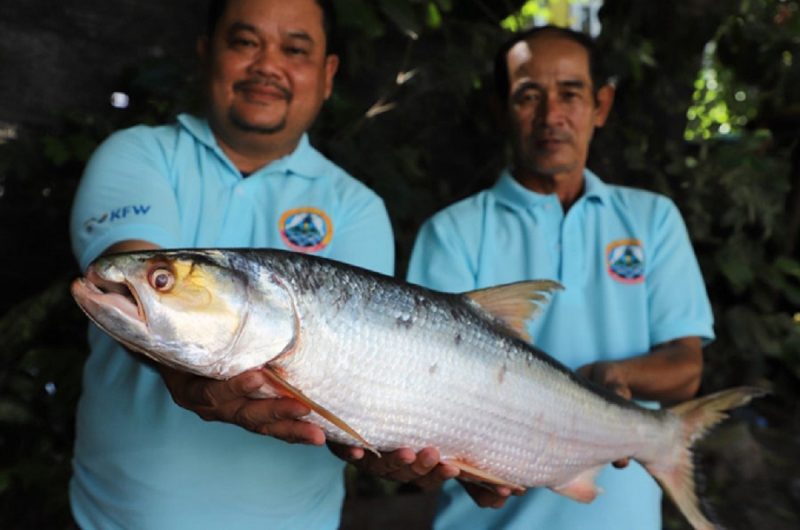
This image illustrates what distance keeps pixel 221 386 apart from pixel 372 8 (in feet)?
10.4

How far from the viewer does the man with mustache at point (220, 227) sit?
2230 millimetres

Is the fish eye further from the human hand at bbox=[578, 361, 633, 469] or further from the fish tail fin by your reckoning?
the fish tail fin

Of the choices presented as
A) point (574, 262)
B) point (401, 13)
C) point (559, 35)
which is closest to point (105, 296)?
point (574, 262)

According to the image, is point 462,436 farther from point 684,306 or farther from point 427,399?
point 684,306

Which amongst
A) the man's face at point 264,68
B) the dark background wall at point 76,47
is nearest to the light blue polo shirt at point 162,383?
the man's face at point 264,68

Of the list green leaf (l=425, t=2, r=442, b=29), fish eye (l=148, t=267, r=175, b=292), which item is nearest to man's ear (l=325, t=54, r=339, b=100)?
fish eye (l=148, t=267, r=175, b=292)

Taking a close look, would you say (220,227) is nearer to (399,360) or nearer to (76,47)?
(399,360)

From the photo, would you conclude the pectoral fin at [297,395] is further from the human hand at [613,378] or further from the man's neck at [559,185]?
the man's neck at [559,185]

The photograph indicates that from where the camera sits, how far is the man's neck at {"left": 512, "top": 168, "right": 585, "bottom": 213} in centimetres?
287

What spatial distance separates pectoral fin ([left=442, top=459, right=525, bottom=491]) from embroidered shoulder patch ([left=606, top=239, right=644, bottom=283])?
85 centimetres

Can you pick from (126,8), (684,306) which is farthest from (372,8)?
(684,306)

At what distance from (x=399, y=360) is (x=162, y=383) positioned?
78cm

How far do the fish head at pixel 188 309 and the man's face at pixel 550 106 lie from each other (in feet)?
4.53

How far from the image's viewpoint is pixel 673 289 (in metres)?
2.71
